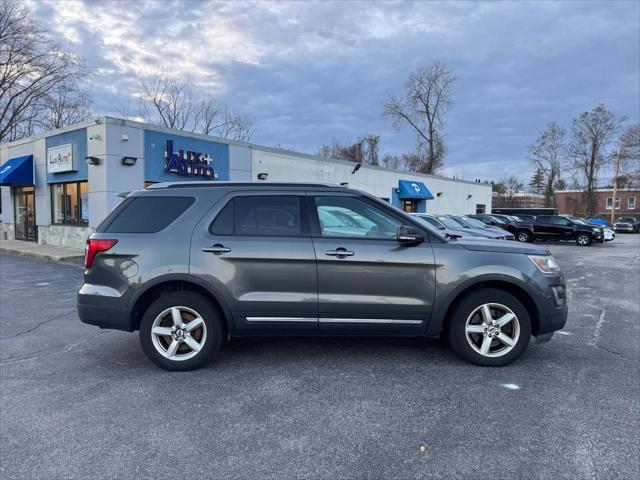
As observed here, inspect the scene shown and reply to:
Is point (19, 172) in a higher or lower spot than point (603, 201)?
lower

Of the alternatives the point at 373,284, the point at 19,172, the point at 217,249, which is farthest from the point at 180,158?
the point at 373,284

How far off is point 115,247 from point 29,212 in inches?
736

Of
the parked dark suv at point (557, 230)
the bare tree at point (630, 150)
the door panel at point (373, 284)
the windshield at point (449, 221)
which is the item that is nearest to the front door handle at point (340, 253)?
the door panel at point (373, 284)

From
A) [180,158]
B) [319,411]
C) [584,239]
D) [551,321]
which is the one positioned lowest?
[319,411]

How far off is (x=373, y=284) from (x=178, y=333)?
1.94 m

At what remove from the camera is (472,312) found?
4180mm

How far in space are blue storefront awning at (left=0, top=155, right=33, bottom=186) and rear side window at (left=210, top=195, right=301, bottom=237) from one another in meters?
17.2

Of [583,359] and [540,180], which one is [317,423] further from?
[540,180]

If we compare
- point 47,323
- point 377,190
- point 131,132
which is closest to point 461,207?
point 377,190

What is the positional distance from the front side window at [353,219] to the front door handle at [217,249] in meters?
0.94

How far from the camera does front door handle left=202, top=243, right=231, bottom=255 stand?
404 centimetres

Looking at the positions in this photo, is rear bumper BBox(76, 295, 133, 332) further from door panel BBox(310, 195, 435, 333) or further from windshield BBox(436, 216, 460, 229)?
windshield BBox(436, 216, 460, 229)

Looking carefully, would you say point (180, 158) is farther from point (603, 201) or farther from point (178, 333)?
point (603, 201)

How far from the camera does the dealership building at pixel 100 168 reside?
45.7 feet
